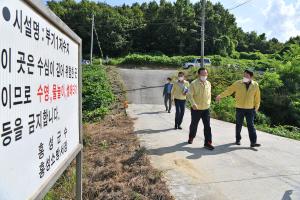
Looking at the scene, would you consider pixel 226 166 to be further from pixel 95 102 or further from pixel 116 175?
pixel 95 102

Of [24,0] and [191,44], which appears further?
[191,44]

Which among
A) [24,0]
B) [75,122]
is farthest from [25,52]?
[75,122]

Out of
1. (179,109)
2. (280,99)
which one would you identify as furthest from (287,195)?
(280,99)

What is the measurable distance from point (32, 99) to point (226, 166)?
540 centimetres

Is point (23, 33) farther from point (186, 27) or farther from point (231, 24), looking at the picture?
point (231, 24)

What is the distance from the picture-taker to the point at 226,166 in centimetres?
741

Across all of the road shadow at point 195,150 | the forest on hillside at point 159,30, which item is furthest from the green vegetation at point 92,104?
the forest on hillside at point 159,30

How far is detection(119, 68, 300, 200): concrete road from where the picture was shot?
596cm

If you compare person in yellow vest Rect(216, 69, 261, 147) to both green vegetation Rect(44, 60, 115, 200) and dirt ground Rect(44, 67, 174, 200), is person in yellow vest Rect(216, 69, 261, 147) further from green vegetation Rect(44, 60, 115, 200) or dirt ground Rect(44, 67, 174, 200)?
green vegetation Rect(44, 60, 115, 200)

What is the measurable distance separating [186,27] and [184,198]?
59.2 meters

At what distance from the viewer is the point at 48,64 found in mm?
3061

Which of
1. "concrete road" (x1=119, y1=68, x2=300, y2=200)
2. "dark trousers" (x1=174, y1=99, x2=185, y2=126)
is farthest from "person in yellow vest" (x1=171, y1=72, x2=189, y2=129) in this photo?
"concrete road" (x1=119, y1=68, x2=300, y2=200)

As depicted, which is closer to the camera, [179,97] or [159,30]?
[179,97]

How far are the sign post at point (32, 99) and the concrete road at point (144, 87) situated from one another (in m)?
18.8
